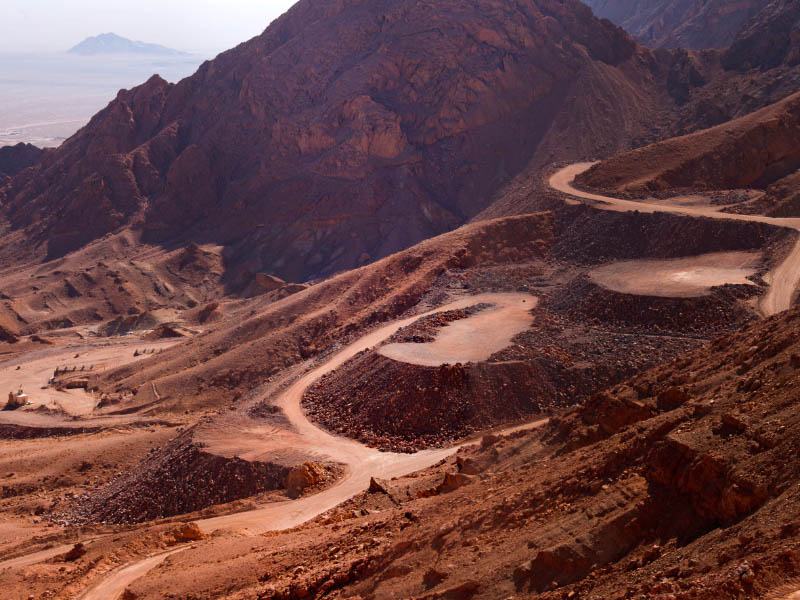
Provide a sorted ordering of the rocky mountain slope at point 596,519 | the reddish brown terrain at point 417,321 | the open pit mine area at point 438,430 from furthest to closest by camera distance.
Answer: the reddish brown terrain at point 417,321 → the open pit mine area at point 438,430 → the rocky mountain slope at point 596,519

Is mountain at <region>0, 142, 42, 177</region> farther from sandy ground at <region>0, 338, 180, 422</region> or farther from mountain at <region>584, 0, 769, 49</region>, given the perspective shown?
mountain at <region>584, 0, 769, 49</region>

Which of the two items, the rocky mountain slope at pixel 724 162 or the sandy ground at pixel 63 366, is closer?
the sandy ground at pixel 63 366

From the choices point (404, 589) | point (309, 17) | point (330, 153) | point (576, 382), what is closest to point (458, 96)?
point (330, 153)

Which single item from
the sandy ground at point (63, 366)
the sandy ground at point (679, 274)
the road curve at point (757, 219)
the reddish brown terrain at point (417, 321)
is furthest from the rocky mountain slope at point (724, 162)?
the sandy ground at point (63, 366)

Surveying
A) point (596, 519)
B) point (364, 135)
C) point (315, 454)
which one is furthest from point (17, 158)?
point (596, 519)

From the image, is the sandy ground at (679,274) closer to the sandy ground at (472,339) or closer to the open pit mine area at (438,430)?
the open pit mine area at (438,430)

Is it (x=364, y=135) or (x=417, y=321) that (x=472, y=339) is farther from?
(x=364, y=135)

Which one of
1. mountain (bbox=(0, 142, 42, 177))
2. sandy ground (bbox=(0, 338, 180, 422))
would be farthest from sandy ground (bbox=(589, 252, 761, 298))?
mountain (bbox=(0, 142, 42, 177))
